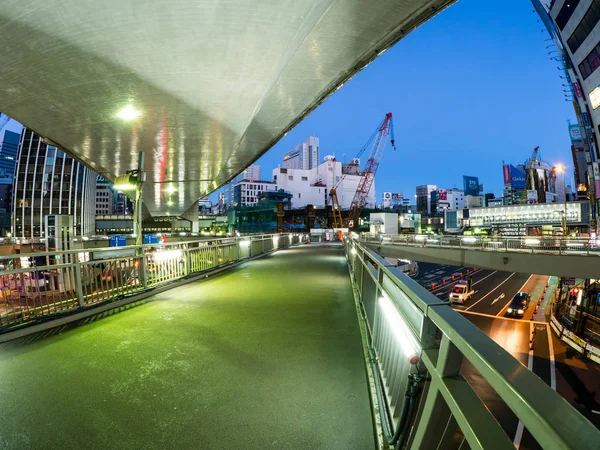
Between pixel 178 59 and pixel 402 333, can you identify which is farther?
pixel 178 59

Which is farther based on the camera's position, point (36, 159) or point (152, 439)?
point (36, 159)

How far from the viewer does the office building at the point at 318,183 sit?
12369 cm

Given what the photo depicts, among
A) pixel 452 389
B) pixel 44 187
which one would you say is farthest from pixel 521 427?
pixel 44 187

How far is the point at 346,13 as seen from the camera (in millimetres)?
8078

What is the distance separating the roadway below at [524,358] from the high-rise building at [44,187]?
78.1 metres

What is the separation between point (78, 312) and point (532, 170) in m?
137

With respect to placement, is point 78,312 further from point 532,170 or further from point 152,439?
point 532,170

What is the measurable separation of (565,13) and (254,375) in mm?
53090

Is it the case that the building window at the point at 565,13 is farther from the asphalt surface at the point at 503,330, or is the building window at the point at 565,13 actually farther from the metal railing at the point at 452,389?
the metal railing at the point at 452,389

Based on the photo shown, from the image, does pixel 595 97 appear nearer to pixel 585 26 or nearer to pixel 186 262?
pixel 585 26

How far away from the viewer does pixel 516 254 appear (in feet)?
67.1

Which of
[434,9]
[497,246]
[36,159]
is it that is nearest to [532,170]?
[497,246]

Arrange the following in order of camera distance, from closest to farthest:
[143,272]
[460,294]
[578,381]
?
[143,272] → [578,381] → [460,294]

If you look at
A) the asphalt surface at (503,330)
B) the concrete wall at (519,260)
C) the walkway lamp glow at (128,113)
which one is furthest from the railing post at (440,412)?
the concrete wall at (519,260)
